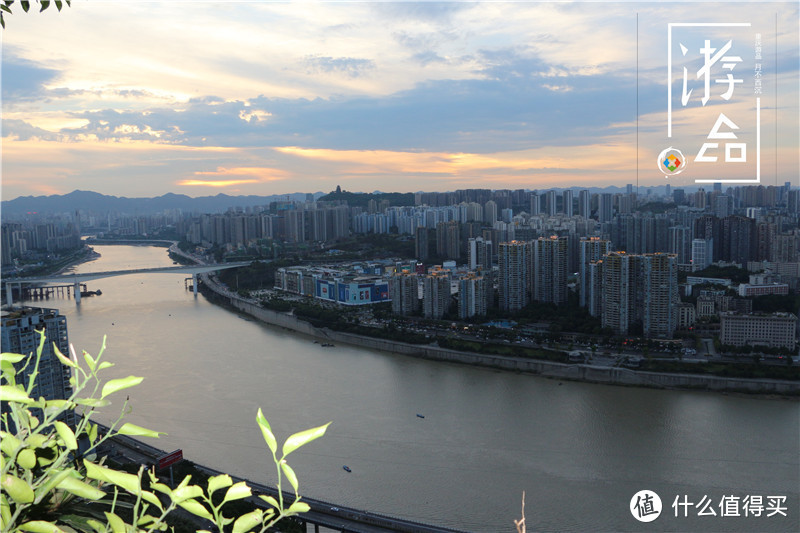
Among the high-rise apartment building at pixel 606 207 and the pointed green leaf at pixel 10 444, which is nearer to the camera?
the pointed green leaf at pixel 10 444

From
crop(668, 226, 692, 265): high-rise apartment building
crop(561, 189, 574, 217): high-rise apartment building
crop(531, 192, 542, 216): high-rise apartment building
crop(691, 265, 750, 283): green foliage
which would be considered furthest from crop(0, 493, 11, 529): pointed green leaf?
crop(531, 192, 542, 216): high-rise apartment building

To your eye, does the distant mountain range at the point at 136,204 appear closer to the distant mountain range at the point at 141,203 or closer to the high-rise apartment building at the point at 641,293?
the distant mountain range at the point at 141,203

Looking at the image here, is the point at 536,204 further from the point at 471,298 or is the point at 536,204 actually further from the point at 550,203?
the point at 471,298

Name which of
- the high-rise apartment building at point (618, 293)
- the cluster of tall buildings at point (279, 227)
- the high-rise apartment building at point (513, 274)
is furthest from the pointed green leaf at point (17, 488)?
the cluster of tall buildings at point (279, 227)

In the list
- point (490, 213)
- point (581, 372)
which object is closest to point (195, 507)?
point (581, 372)

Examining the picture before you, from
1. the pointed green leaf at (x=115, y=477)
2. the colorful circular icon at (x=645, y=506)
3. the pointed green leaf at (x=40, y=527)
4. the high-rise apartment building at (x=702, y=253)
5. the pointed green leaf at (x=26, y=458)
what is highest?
the pointed green leaf at (x=26, y=458)

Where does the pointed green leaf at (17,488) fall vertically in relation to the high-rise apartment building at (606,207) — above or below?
below

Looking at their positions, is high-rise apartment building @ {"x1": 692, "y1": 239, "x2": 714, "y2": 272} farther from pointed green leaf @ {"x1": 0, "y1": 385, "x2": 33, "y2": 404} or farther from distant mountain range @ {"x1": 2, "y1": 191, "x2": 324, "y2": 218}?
distant mountain range @ {"x1": 2, "y1": 191, "x2": 324, "y2": 218}
